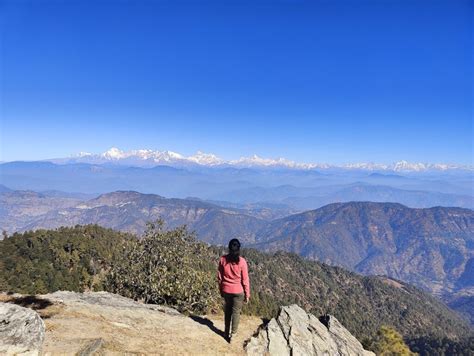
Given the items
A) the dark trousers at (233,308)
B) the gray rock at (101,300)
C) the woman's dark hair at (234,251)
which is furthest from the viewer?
the gray rock at (101,300)

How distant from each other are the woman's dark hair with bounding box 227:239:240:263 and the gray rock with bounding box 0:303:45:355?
9620 mm

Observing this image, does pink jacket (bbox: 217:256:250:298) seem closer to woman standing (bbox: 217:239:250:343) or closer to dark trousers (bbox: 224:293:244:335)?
woman standing (bbox: 217:239:250:343)

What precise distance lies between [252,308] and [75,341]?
121 meters

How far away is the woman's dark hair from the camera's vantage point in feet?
61.4

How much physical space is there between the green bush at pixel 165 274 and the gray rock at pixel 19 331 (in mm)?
25821

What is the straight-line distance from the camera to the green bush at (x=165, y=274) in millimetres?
43469

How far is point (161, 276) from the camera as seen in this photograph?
45438mm

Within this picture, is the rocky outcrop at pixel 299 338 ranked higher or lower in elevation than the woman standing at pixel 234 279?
lower

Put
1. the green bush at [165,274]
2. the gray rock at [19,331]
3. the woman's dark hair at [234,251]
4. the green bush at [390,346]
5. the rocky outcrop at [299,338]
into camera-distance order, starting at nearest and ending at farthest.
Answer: the gray rock at [19,331]
the woman's dark hair at [234,251]
the rocky outcrop at [299,338]
the green bush at [165,274]
the green bush at [390,346]

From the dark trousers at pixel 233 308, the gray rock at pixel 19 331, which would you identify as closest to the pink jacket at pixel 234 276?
the dark trousers at pixel 233 308

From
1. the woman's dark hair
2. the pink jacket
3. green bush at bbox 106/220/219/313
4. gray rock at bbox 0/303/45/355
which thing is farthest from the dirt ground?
green bush at bbox 106/220/219/313

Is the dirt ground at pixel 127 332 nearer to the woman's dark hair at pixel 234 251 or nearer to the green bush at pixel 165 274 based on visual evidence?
the woman's dark hair at pixel 234 251

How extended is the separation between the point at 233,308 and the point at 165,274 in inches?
1056

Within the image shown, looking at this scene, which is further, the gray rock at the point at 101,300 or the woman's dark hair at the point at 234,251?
the gray rock at the point at 101,300
